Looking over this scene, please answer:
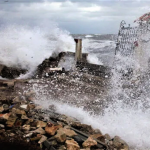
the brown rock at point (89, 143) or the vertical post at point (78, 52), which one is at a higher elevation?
the vertical post at point (78, 52)

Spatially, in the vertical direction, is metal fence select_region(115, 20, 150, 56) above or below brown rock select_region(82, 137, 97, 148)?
above

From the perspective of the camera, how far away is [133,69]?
8242mm

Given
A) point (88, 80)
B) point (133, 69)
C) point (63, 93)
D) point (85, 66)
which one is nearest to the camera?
point (63, 93)

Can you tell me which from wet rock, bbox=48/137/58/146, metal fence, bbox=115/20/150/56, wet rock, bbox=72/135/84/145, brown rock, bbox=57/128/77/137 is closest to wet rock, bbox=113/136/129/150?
wet rock, bbox=72/135/84/145

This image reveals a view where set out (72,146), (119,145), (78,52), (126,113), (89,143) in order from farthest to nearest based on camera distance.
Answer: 1. (78,52)
2. (126,113)
3. (119,145)
4. (89,143)
5. (72,146)

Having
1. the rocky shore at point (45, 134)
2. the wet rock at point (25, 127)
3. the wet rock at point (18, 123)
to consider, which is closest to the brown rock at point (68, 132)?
the rocky shore at point (45, 134)

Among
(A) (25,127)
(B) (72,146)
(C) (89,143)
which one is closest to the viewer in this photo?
(B) (72,146)

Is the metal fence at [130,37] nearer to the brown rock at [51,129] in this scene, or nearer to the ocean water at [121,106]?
the ocean water at [121,106]

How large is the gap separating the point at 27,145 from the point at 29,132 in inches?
13.8

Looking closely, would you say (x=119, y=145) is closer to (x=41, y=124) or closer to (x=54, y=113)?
(x=41, y=124)

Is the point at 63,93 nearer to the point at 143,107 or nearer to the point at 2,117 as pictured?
the point at 143,107

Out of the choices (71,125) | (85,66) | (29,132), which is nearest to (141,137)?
(71,125)

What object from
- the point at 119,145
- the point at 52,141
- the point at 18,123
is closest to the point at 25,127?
the point at 18,123

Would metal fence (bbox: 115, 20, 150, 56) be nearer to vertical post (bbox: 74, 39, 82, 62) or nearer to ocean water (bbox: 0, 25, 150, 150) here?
ocean water (bbox: 0, 25, 150, 150)
